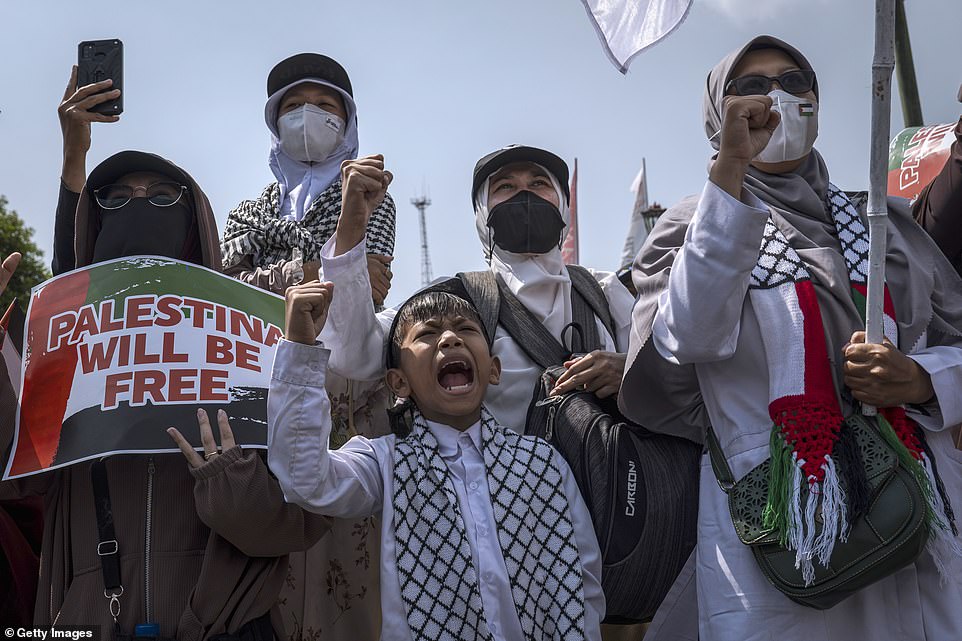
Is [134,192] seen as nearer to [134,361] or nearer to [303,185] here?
[134,361]

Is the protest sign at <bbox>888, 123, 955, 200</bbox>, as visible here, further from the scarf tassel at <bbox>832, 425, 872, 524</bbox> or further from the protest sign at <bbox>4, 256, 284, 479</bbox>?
the protest sign at <bbox>4, 256, 284, 479</bbox>

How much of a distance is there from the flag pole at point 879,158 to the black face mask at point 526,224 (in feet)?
4.99

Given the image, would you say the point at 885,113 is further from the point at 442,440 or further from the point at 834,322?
the point at 442,440

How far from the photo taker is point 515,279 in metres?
4.23

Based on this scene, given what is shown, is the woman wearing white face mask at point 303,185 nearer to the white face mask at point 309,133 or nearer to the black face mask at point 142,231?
the white face mask at point 309,133

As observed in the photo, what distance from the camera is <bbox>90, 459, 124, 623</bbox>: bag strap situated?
329 centimetres

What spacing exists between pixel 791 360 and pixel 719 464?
38 centimetres

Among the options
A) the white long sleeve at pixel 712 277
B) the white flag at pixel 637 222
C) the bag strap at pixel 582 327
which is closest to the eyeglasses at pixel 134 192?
the bag strap at pixel 582 327

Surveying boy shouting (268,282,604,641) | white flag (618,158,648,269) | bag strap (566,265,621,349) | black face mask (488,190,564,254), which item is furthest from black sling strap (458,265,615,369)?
white flag (618,158,648,269)

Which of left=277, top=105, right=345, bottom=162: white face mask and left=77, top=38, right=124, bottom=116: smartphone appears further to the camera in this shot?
left=277, top=105, right=345, bottom=162: white face mask

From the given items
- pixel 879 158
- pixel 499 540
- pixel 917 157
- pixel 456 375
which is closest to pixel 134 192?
pixel 456 375

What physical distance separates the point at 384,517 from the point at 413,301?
824mm

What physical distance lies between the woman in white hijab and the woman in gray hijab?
1.67 ft

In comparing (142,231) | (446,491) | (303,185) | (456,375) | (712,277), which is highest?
(303,185)
